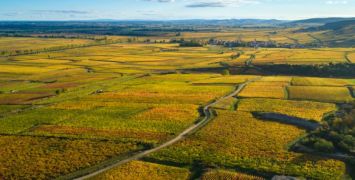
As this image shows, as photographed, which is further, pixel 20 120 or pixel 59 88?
pixel 59 88

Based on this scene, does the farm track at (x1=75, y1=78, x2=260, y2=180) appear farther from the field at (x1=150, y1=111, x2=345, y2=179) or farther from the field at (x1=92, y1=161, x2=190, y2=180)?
the field at (x1=150, y1=111, x2=345, y2=179)

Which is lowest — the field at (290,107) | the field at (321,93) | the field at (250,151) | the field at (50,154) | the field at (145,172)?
the field at (50,154)

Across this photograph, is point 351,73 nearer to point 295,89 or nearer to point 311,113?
point 295,89

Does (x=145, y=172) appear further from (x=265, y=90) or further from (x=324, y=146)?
(x=265, y=90)

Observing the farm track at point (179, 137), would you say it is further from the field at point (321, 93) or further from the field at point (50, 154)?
the field at point (321, 93)

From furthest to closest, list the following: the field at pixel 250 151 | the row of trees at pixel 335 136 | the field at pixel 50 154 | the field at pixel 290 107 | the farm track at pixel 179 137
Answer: the field at pixel 290 107, the row of trees at pixel 335 136, the farm track at pixel 179 137, the field at pixel 50 154, the field at pixel 250 151

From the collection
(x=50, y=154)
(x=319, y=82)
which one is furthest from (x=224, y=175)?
(x=319, y=82)

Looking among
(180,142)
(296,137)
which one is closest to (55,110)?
(180,142)

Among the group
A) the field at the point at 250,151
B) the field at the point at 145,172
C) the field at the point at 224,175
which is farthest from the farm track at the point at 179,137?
the field at the point at 224,175
